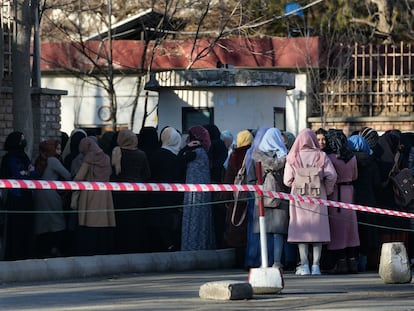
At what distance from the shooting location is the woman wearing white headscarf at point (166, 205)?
15500mm

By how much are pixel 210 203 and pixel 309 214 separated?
1436mm

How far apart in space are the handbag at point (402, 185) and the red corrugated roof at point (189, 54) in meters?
17.4

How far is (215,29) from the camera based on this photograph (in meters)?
35.4

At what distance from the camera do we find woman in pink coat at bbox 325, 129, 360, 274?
47.9ft

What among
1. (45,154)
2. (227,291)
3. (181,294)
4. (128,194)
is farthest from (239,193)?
(227,291)

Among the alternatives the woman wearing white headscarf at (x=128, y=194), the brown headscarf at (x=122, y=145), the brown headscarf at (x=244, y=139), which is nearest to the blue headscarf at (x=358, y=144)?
the brown headscarf at (x=244, y=139)

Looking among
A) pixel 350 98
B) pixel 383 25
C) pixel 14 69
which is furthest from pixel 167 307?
pixel 383 25

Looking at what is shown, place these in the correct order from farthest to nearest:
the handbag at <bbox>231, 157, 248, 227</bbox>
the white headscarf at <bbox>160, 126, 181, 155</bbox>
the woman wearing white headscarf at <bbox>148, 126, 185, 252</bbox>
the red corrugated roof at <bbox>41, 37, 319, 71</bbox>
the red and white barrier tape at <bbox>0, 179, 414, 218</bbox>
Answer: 1. the red corrugated roof at <bbox>41, 37, 319, 71</bbox>
2. the white headscarf at <bbox>160, 126, 181, 155</bbox>
3. the woman wearing white headscarf at <bbox>148, 126, 185, 252</bbox>
4. the handbag at <bbox>231, 157, 248, 227</bbox>
5. the red and white barrier tape at <bbox>0, 179, 414, 218</bbox>

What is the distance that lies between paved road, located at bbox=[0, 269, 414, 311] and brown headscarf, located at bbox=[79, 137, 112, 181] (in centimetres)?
147

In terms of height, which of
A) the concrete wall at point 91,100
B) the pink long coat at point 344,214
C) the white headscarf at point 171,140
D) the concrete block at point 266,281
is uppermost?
the concrete wall at point 91,100

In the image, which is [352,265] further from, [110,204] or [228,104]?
[228,104]

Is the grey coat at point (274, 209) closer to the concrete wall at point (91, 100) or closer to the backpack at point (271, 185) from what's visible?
the backpack at point (271, 185)

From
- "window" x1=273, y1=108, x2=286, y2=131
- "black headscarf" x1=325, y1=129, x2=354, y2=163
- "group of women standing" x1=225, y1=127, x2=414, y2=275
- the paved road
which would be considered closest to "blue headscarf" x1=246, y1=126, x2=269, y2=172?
"group of women standing" x1=225, y1=127, x2=414, y2=275

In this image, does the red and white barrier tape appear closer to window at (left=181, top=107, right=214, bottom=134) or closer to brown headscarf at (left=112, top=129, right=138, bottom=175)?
brown headscarf at (left=112, top=129, right=138, bottom=175)
